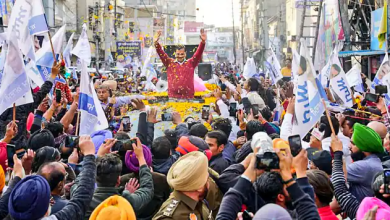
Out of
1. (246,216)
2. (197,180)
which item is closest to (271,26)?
(197,180)

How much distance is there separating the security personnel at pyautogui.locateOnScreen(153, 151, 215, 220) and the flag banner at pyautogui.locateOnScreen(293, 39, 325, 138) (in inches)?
95.0

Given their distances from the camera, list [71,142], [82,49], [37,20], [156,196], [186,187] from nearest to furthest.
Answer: [186,187], [156,196], [71,142], [37,20], [82,49]

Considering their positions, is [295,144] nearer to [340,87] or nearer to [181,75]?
[340,87]

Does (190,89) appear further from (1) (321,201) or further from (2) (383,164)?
(1) (321,201)

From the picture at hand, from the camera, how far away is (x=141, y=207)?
170 inches

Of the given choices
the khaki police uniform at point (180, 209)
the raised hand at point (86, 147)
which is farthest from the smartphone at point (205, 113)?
the khaki police uniform at point (180, 209)

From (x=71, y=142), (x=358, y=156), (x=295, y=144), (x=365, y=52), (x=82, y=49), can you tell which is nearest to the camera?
(x=295, y=144)

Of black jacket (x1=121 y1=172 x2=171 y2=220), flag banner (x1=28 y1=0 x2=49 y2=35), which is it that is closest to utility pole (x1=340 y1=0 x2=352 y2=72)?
flag banner (x1=28 y1=0 x2=49 y2=35)

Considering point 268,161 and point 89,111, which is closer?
point 268,161

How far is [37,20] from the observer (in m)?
8.81

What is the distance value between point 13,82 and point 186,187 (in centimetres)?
345

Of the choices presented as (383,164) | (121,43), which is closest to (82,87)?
(383,164)

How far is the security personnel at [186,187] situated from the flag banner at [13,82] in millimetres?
3138

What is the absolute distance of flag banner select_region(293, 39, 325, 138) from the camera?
20.1 feet
